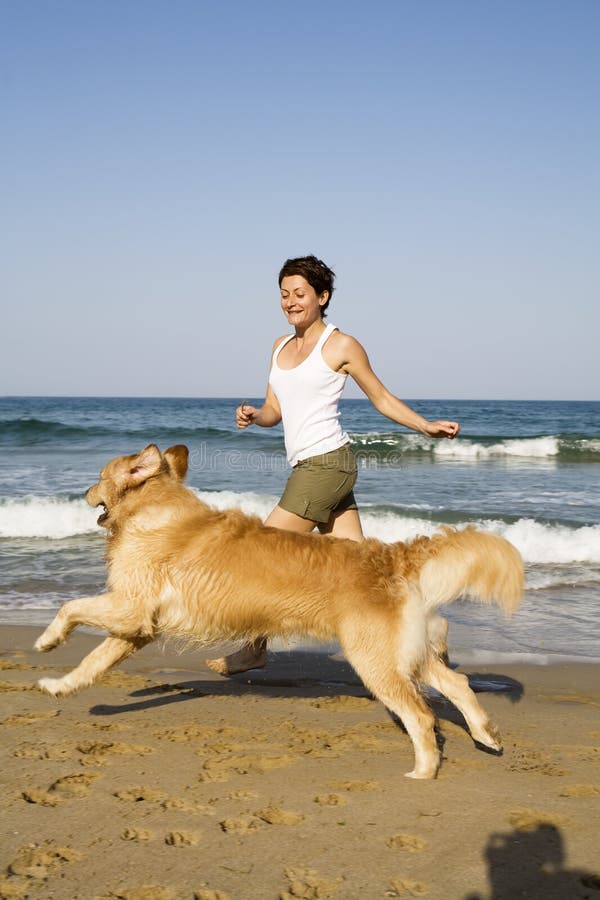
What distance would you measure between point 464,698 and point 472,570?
0.86m

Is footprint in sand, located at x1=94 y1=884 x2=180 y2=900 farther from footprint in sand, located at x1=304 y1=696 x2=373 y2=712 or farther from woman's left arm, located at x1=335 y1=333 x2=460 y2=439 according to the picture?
woman's left arm, located at x1=335 y1=333 x2=460 y2=439

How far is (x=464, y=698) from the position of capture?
424 cm

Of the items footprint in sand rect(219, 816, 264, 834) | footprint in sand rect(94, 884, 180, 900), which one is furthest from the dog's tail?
footprint in sand rect(94, 884, 180, 900)

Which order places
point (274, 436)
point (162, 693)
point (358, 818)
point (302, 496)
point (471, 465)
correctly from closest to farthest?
point (358, 818)
point (302, 496)
point (162, 693)
point (471, 465)
point (274, 436)

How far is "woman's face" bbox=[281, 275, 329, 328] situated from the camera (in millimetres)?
4750

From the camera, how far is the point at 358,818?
3359 millimetres

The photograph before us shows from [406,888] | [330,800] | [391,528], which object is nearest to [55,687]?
[330,800]

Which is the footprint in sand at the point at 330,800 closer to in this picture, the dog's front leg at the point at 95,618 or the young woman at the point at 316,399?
the dog's front leg at the point at 95,618

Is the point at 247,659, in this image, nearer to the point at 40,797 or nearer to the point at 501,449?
the point at 40,797

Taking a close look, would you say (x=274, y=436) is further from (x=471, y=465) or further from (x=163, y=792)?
(x=163, y=792)

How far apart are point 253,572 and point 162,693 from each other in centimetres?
170

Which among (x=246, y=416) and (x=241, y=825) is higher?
(x=246, y=416)

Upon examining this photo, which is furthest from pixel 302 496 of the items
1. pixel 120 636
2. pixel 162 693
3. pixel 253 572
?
pixel 162 693

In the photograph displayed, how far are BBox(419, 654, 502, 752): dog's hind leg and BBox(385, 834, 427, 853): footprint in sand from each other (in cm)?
108
